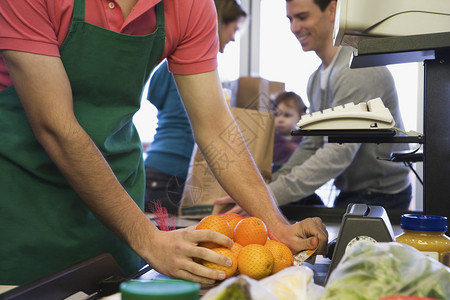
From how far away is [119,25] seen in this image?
1.30 metres

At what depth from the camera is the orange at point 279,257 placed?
0.94m

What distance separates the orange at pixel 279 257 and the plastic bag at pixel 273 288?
0.20 metres

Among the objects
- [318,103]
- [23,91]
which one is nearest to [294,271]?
[23,91]

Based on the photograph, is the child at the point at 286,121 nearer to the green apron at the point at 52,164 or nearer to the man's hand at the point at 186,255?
the green apron at the point at 52,164

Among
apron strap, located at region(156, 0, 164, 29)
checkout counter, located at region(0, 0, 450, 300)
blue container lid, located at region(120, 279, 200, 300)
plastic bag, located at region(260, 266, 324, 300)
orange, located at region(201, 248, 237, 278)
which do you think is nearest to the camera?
blue container lid, located at region(120, 279, 200, 300)

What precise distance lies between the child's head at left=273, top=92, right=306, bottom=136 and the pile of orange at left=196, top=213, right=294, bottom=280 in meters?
2.23

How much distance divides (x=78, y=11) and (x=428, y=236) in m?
0.90

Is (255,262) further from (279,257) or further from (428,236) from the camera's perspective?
(428,236)

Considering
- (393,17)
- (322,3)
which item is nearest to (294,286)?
(393,17)

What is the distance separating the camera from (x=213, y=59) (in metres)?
1.47

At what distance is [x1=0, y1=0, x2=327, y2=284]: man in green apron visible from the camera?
42.8 inches

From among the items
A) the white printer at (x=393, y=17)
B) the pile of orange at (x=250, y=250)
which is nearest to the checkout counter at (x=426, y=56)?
the white printer at (x=393, y=17)

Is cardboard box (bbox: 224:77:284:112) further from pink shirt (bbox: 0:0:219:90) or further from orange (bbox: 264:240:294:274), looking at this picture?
orange (bbox: 264:240:294:274)

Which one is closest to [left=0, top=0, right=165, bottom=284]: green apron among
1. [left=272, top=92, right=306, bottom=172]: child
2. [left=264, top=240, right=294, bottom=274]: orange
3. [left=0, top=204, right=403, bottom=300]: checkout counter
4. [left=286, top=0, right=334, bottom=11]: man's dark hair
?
[left=0, top=204, right=403, bottom=300]: checkout counter
